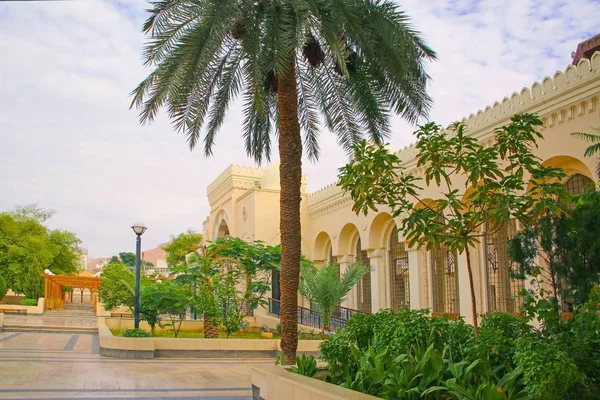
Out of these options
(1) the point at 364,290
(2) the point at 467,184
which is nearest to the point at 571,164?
(2) the point at 467,184

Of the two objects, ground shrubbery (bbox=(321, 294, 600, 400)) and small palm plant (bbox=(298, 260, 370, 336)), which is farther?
small palm plant (bbox=(298, 260, 370, 336))

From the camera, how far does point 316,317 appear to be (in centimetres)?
2144

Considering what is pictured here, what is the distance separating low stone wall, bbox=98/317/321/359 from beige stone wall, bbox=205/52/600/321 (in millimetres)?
6376

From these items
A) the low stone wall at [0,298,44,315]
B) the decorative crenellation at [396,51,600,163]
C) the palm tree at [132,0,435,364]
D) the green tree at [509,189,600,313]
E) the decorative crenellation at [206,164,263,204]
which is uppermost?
the decorative crenellation at [206,164,263,204]

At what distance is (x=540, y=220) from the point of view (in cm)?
933

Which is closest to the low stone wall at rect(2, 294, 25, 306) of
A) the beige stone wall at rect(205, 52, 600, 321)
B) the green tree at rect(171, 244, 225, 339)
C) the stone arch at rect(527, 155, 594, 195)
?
the beige stone wall at rect(205, 52, 600, 321)

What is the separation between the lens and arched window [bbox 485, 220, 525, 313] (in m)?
16.2

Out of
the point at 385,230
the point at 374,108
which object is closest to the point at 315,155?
the point at 374,108

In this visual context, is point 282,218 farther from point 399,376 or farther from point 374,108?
point 399,376

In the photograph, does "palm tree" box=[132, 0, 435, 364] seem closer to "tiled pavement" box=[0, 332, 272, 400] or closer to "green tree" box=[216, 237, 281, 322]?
"tiled pavement" box=[0, 332, 272, 400]

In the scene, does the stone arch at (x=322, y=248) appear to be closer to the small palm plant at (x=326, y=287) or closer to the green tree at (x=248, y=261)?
the green tree at (x=248, y=261)

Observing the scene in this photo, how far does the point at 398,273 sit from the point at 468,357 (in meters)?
16.4

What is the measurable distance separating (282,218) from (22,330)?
1669 centimetres

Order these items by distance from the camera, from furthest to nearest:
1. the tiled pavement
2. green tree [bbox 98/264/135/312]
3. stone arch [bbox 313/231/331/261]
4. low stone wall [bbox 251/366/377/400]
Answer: green tree [bbox 98/264/135/312] < stone arch [bbox 313/231/331/261] < the tiled pavement < low stone wall [bbox 251/366/377/400]
